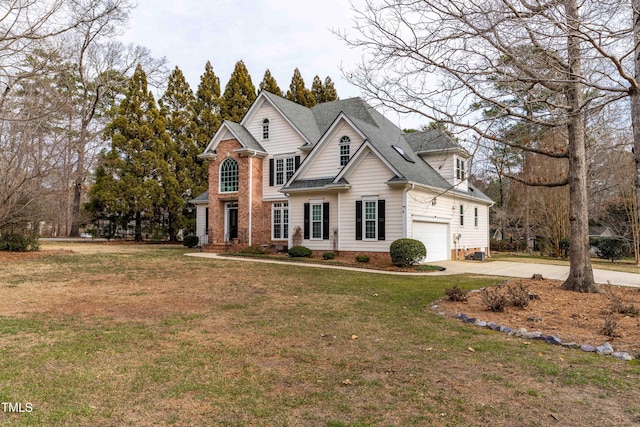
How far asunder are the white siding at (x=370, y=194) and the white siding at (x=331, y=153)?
1.62 meters

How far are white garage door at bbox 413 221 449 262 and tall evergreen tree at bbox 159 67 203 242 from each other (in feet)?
66.0

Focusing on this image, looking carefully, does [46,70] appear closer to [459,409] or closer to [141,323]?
[141,323]

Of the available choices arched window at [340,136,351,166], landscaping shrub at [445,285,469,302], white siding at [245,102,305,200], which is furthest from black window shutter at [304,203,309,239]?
landscaping shrub at [445,285,469,302]

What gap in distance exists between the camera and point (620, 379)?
4.24m

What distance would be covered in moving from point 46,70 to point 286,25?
273 inches

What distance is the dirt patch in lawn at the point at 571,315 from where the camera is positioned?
582 cm

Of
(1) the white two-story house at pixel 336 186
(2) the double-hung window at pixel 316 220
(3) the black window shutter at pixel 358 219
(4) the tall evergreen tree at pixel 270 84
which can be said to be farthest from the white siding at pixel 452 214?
(4) the tall evergreen tree at pixel 270 84

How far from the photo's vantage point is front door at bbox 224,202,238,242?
81.7 feet

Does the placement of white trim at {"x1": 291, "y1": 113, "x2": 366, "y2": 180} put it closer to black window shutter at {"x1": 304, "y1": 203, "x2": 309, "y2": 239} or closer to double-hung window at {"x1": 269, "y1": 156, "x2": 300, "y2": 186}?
black window shutter at {"x1": 304, "y1": 203, "x2": 309, "y2": 239}

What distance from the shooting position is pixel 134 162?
100ft

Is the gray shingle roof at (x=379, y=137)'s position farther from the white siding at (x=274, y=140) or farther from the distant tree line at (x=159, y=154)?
the distant tree line at (x=159, y=154)

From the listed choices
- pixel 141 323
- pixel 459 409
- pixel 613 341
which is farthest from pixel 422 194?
pixel 459 409

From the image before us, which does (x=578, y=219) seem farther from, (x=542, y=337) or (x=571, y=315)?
(x=542, y=337)

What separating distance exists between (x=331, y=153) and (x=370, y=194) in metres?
3.49
